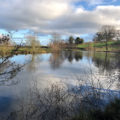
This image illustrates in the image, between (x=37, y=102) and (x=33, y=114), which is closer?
(x=33, y=114)

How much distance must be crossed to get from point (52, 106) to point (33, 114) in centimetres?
73

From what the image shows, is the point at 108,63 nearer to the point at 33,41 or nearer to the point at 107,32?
the point at 33,41

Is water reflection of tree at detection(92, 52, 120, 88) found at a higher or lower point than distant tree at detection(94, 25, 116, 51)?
lower

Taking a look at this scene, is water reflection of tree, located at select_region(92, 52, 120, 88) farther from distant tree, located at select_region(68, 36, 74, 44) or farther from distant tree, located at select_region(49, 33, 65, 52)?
distant tree, located at select_region(68, 36, 74, 44)

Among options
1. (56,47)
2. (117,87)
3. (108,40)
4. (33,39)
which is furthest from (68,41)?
(117,87)

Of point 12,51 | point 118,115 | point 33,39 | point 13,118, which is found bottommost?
point 13,118

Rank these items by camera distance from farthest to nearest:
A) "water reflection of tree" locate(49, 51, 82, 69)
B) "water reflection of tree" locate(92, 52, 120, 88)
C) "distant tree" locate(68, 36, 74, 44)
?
"distant tree" locate(68, 36, 74, 44) → "water reflection of tree" locate(49, 51, 82, 69) → "water reflection of tree" locate(92, 52, 120, 88)

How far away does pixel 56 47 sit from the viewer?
47562 mm

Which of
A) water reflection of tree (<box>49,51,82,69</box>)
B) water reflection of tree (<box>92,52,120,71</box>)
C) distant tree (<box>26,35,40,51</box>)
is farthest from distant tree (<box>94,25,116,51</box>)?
water reflection of tree (<box>92,52,120,71</box>)

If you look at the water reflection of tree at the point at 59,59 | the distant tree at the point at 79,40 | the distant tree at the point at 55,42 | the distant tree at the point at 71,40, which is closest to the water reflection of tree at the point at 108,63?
the water reflection of tree at the point at 59,59

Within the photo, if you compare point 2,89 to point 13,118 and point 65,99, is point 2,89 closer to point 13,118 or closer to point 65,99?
point 13,118

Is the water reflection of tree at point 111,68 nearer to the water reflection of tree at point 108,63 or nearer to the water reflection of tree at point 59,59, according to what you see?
the water reflection of tree at point 108,63

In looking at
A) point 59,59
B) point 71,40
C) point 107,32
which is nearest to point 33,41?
point 59,59

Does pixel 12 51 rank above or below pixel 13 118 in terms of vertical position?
above
